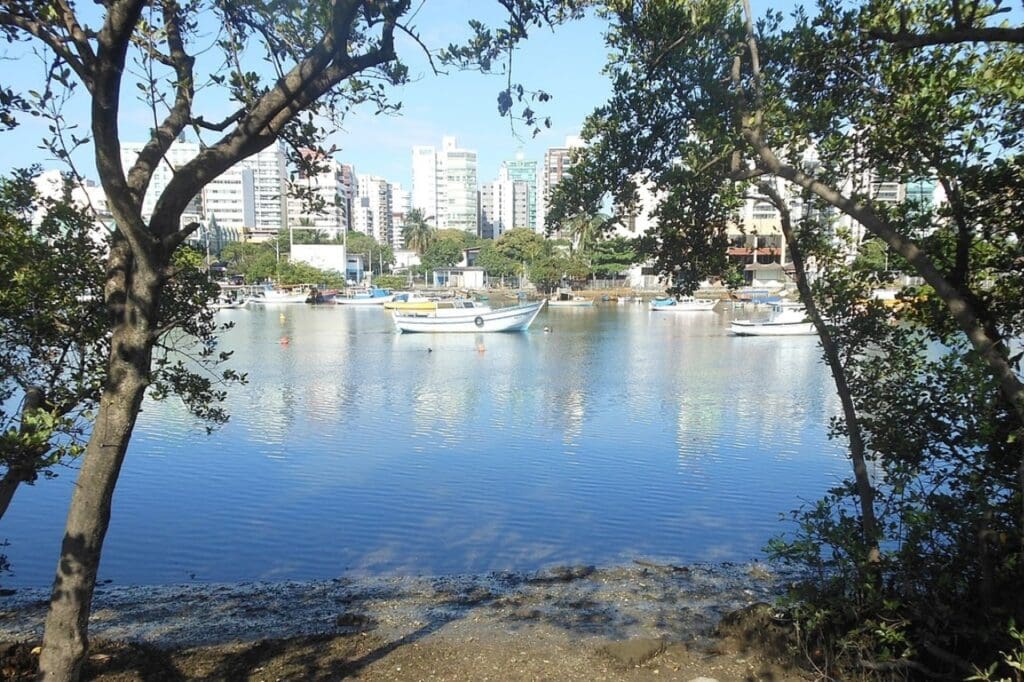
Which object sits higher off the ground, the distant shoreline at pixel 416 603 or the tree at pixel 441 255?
the tree at pixel 441 255

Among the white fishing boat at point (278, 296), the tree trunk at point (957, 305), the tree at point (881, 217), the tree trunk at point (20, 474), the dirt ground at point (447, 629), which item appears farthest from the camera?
the white fishing boat at point (278, 296)

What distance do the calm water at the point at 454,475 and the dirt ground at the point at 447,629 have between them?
47.7 inches

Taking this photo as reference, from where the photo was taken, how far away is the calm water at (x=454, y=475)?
11500 millimetres

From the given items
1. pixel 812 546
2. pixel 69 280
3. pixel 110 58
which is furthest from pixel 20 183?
Answer: pixel 812 546

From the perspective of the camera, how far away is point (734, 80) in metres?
6.22

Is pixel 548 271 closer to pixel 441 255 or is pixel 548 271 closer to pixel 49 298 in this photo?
pixel 441 255

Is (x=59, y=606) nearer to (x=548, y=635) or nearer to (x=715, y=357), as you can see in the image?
(x=548, y=635)

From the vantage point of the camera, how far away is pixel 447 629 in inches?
305

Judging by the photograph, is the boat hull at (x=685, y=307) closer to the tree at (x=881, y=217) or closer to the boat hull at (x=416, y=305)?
the boat hull at (x=416, y=305)

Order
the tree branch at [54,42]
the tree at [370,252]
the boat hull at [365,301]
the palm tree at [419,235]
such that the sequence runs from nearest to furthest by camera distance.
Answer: the tree branch at [54,42] < the boat hull at [365,301] < the tree at [370,252] < the palm tree at [419,235]

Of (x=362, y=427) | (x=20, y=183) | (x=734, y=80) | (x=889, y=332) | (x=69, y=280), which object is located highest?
(x=734, y=80)

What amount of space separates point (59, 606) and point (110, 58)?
279cm

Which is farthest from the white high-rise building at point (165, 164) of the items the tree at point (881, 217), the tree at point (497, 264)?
the tree at point (497, 264)

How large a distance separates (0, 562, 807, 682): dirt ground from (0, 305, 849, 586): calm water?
1211 millimetres
